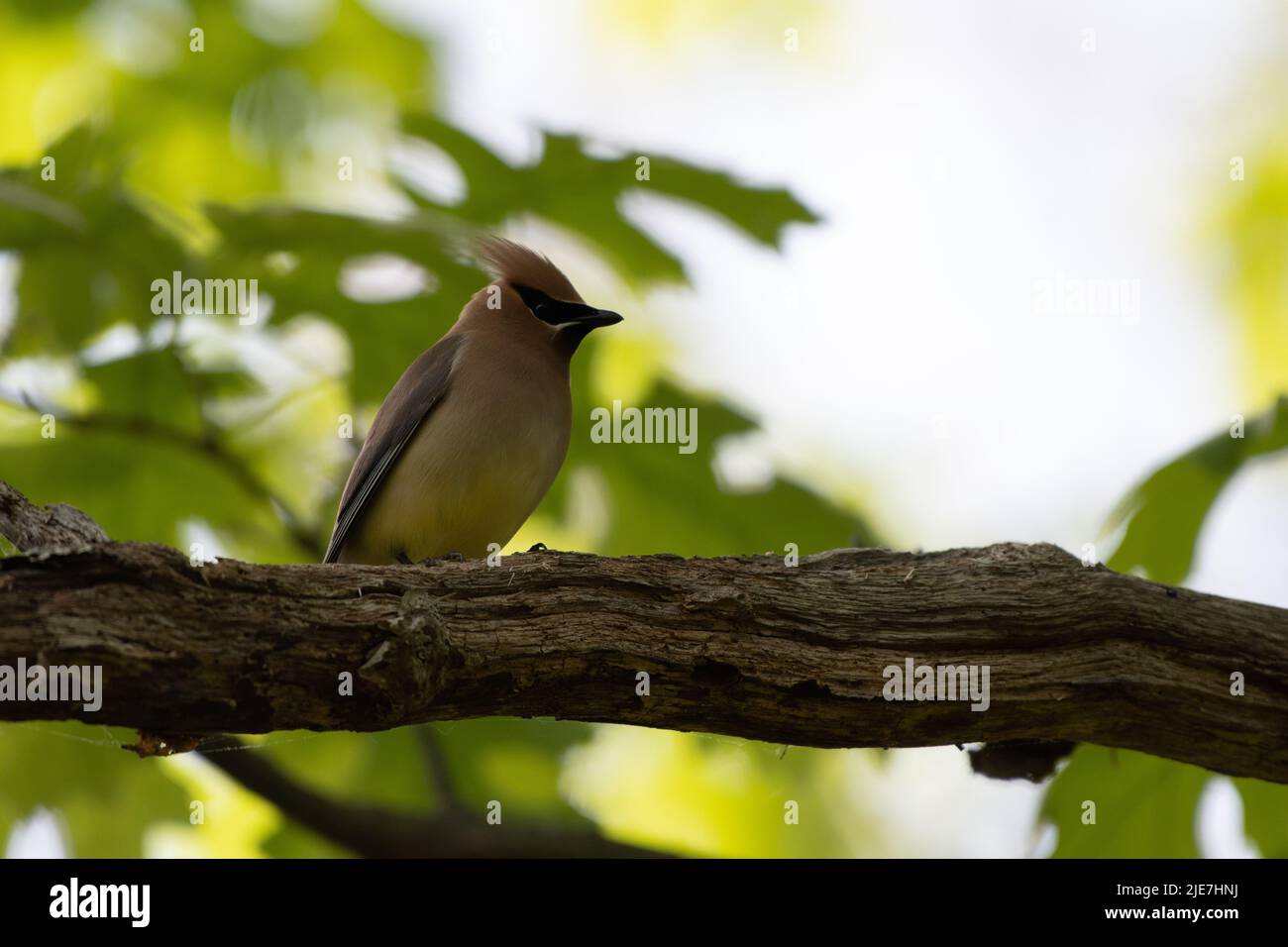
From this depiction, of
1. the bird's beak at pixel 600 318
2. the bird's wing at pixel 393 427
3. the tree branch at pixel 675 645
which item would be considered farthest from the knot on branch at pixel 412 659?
the bird's beak at pixel 600 318

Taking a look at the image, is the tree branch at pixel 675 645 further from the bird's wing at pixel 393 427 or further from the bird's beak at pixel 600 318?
the bird's beak at pixel 600 318

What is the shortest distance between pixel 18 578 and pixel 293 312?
10.1ft

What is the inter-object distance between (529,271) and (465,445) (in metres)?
1.36

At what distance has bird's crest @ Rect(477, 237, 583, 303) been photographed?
7156mm

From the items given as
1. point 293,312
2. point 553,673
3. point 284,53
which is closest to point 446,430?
point 293,312

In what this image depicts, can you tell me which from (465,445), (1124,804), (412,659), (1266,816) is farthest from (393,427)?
(1266,816)

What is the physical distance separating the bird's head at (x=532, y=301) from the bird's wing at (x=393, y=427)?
14.2 inches

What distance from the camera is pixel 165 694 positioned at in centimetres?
346

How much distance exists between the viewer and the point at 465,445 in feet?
20.3

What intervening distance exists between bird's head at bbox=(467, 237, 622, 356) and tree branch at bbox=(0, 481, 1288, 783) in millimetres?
2630

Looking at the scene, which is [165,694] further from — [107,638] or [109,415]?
[109,415]

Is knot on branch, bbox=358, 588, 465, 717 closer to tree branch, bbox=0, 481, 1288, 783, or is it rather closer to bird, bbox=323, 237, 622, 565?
tree branch, bbox=0, 481, 1288, 783

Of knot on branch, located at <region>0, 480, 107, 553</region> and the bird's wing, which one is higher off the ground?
the bird's wing

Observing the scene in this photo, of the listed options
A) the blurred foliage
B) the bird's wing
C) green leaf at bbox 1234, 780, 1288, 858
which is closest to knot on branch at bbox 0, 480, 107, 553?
the blurred foliage
